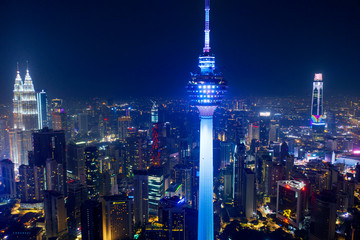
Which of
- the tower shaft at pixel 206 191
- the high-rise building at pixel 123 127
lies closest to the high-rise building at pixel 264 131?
the high-rise building at pixel 123 127

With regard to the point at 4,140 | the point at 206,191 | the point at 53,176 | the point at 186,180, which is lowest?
the point at 186,180

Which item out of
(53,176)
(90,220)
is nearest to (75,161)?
(53,176)

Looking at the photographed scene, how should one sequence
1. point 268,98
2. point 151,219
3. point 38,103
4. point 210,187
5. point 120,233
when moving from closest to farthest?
point 210,187, point 120,233, point 151,219, point 38,103, point 268,98

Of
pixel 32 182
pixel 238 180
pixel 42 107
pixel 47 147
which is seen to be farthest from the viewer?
pixel 42 107

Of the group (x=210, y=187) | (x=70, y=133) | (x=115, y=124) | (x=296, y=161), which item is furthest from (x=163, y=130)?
(x=210, y=187)

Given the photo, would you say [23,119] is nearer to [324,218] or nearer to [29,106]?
[29,106]

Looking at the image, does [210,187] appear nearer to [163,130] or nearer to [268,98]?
[163,130]
